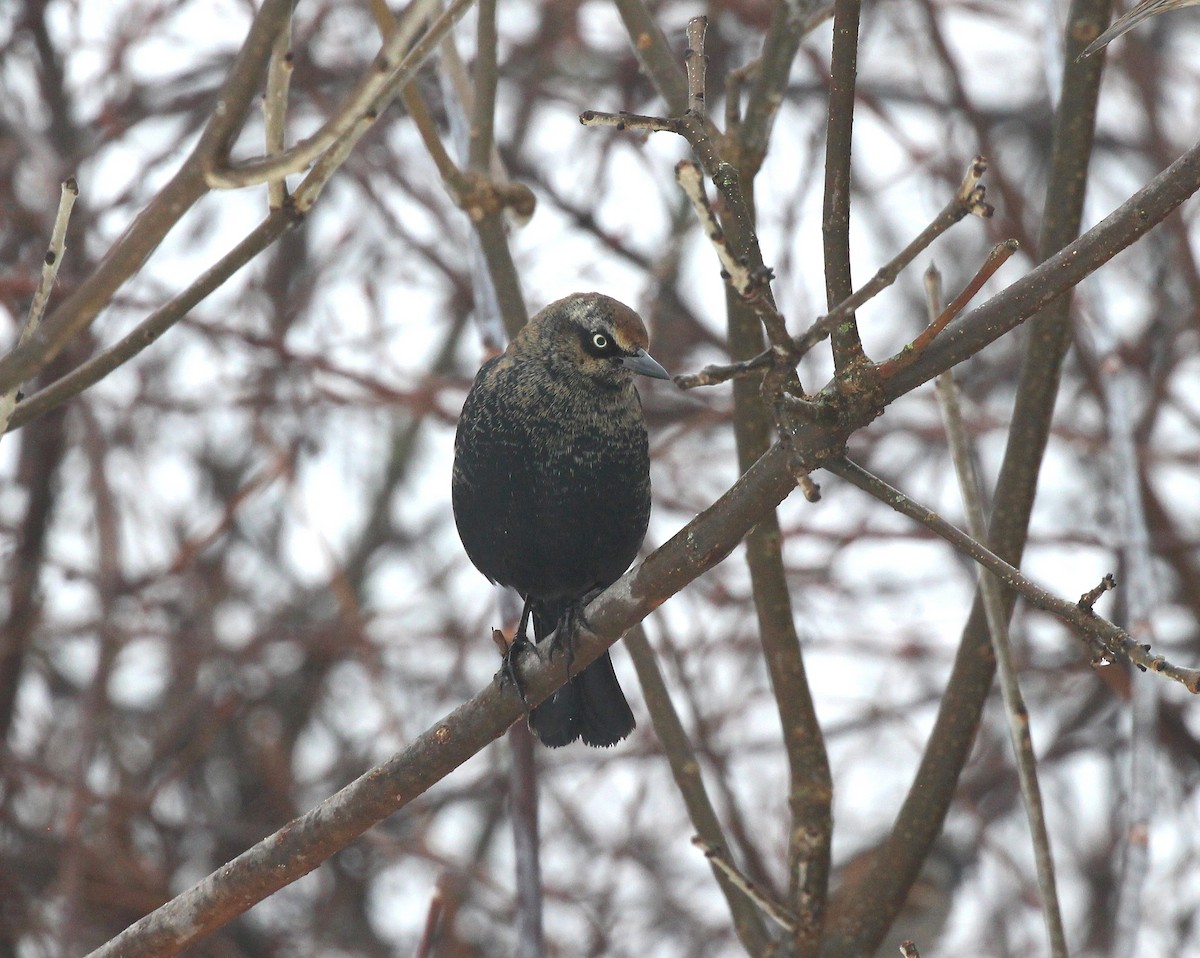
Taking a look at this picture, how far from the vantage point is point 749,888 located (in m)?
2.59

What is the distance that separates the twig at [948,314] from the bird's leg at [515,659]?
2.82 feet

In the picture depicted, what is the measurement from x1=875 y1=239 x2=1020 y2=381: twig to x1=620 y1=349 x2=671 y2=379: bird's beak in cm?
111

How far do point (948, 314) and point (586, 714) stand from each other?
1.61 meters

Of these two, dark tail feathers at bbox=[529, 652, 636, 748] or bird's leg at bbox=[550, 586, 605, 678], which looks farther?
dark tail feathers at bbox=[529, 652, 636, 748]

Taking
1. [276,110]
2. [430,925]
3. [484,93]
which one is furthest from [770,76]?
[430,925]

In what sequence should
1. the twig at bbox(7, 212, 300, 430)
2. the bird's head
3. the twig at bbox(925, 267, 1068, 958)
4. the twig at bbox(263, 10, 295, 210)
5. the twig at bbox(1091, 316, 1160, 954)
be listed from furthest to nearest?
the bird's head
the twig at bbox(1091, 316, 1160, 954)
the twig at bbox(925, 267, 1068, 958)
the twig at bbox(7, 212, 300, 430)
the twig at bbox(263, 10, 295, 210)

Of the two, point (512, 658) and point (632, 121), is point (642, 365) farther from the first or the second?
point (632, 121)

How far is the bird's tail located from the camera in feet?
10.3

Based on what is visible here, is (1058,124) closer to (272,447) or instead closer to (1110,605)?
(1110,605)

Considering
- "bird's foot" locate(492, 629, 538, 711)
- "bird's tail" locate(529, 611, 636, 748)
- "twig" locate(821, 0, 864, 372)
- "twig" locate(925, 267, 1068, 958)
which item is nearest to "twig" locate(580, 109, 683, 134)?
"twig" locate(821, 0, 864, 372)

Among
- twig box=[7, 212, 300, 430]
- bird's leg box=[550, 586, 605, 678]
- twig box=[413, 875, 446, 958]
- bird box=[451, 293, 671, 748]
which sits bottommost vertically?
twig box=[413, 875, 446, 958]

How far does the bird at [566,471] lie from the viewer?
314 cm

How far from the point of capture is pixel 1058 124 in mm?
2756

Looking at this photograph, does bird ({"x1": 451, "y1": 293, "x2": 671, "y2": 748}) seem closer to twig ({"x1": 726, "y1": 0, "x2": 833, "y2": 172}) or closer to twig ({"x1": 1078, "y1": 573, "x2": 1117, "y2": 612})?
twig ({"x1": 726, "y1": 0, "x2": 833, "y2": 172})
